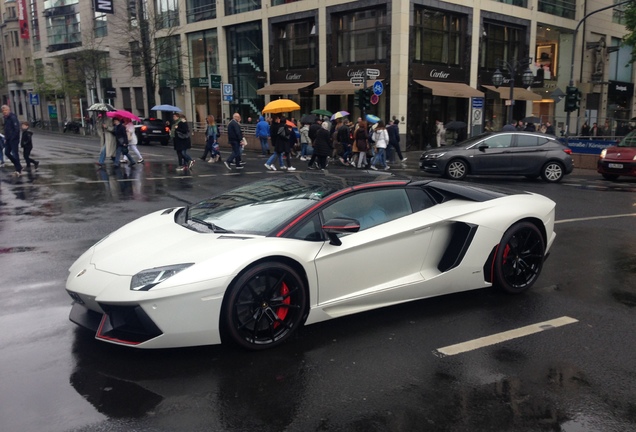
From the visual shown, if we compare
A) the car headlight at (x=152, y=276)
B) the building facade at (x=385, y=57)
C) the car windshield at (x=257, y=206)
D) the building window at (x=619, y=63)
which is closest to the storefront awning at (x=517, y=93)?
the building facade at (x=385, y=57)

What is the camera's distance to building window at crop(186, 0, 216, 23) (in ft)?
127

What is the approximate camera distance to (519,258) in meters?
5.52

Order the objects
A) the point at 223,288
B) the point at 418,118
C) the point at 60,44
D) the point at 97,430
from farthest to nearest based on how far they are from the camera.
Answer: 1. the point at 60,44
2. the point at 418,118
3. the point at 223,288
4. the point at 97,430

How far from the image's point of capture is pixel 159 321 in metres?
3.78

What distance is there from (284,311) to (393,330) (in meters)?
0.97

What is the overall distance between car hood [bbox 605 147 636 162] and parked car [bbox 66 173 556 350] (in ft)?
41.8

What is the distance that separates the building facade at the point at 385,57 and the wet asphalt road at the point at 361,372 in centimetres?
1823

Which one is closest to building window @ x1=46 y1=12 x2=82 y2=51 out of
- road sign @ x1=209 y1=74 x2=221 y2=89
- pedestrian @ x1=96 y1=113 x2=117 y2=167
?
road sign @ x1=209 y1=74 x2=221 y2=89

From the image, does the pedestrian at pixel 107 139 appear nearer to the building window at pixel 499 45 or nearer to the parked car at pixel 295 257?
the parked car at pixel 295 257

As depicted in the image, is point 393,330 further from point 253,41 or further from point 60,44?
point 60,44

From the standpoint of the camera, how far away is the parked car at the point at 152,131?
31031 millimetres

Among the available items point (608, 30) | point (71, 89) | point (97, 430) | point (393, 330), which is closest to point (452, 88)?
point (608, 30)

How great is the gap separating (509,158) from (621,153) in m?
3.67

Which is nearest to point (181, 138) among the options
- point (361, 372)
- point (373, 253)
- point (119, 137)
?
point (119, 137)
